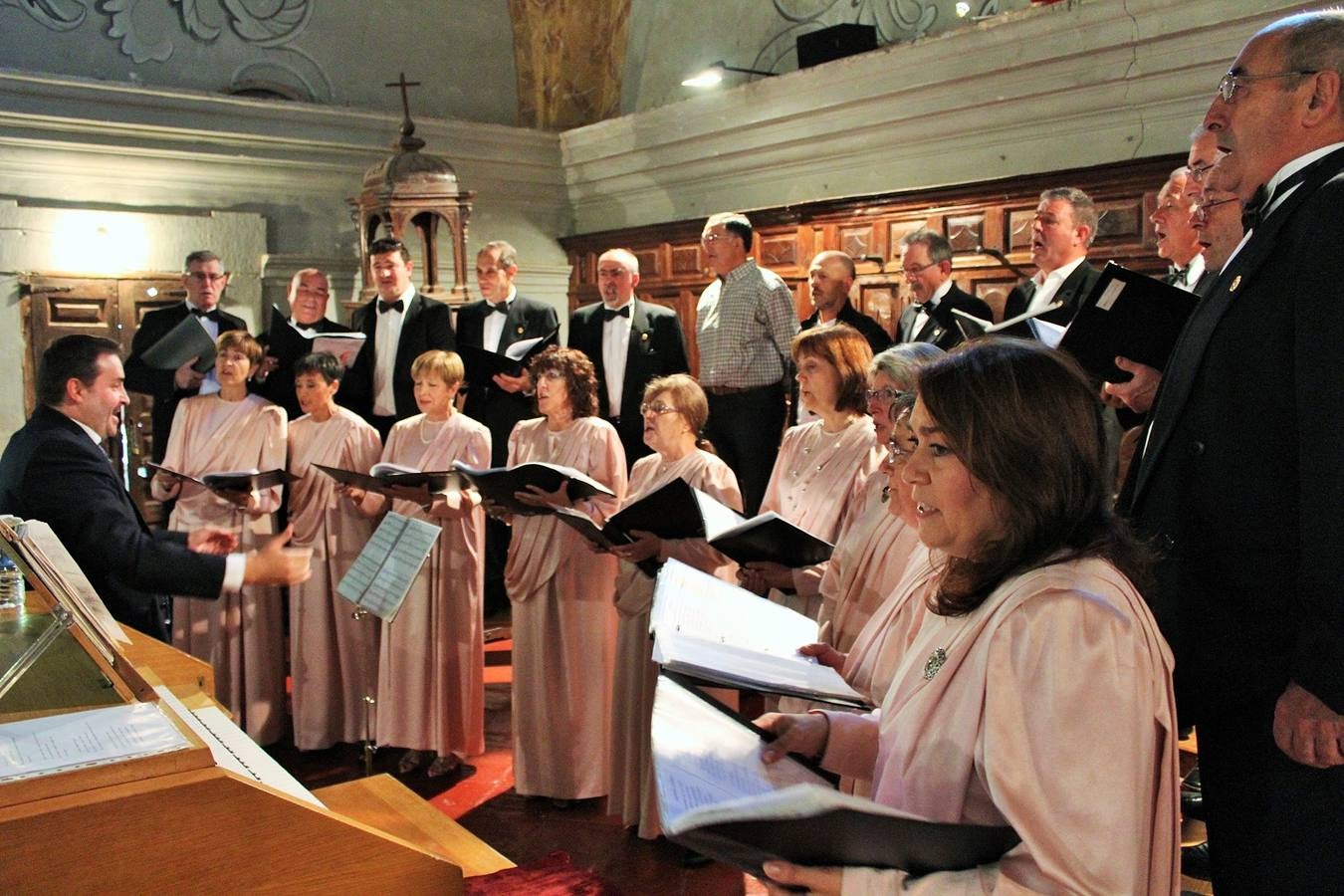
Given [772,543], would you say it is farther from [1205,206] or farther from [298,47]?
[298,47]

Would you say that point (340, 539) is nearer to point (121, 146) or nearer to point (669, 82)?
point (121, 146)

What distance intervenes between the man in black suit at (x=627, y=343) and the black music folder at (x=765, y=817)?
4.63m

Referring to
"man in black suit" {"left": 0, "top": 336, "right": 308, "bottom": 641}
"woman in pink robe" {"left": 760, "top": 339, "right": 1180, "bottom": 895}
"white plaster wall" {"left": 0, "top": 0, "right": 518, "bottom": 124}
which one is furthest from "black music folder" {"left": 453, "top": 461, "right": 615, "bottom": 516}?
"white plaster wall" {"left": 0, "top": 0, "right": 518, "bottom": 124}

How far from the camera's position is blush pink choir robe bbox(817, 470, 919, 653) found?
2684mm

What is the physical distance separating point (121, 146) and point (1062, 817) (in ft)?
25.2

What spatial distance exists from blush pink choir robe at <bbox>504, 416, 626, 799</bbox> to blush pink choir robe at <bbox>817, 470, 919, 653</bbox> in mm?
1661

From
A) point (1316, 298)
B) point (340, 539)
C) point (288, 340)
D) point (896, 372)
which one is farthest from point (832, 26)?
point (1316, 298)

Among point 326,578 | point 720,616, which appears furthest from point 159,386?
point 720,616

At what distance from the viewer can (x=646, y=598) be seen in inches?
156

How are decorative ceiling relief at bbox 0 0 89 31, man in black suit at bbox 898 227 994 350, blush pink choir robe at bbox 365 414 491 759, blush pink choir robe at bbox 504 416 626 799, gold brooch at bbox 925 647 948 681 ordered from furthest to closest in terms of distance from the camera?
decorative ceiling relief at bbox 0 0 89 31
man in black suit at bbox 898 227 994 350
blush pink choir robe at bbox 365 414 491 759
blush pink choir robe at bbox 504 416 626 799
gold brooch at bbox 925 647 948 681

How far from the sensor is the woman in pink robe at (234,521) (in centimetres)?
508

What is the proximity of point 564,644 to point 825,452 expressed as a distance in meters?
1.41

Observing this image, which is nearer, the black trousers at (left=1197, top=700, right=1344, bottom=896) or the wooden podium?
the wooden podium

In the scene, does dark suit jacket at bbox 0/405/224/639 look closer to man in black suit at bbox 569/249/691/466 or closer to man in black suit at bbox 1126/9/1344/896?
man in black suit at bbox 1126/9/1344/896
